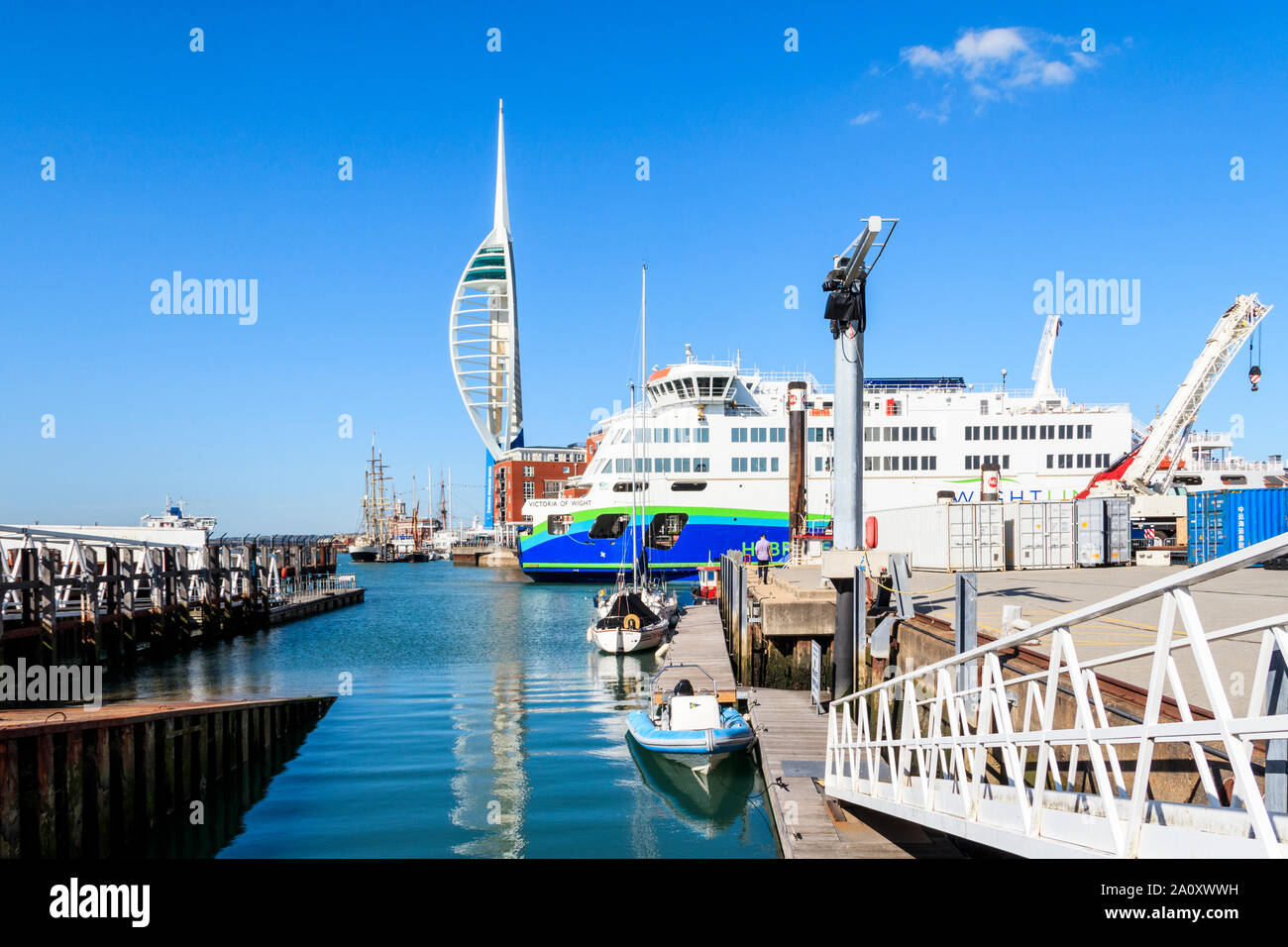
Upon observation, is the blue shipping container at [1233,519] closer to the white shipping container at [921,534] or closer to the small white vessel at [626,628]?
the white shipping container at [921,534]

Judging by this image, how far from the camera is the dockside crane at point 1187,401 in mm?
36312

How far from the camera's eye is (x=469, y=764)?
656 inches

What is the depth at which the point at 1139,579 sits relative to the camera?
862 inches

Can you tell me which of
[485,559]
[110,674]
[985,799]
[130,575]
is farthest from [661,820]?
[485,559]

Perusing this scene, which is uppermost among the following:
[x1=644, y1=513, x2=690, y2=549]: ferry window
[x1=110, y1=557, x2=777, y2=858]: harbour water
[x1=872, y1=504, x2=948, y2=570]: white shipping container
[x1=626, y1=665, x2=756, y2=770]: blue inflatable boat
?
[x1=872, y1=504, x2=948, y2=570]: white shipping container

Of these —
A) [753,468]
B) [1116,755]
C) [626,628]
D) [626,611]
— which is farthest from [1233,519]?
[753,468]

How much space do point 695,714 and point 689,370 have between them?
46580 millimetres

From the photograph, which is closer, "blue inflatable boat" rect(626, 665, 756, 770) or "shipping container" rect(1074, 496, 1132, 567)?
"blue inflatable boat" rect(626, 665, 756, 770)

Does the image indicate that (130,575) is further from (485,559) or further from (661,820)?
(485,559)

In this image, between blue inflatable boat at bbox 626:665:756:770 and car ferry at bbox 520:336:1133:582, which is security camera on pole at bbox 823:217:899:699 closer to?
blue inflatable boat at bbox 626:665:756:770

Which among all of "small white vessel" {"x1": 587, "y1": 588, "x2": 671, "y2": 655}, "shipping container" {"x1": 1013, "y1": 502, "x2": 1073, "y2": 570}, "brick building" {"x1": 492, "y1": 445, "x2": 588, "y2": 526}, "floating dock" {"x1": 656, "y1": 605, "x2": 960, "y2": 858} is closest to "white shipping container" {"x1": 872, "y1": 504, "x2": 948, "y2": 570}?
"shipping container" {"x1": 1013, "y1": 502, "x2": 1073, "y2": 570}

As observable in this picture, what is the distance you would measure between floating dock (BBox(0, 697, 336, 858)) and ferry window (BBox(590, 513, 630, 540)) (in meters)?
42.9

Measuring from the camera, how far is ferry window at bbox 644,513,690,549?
59.7 metres

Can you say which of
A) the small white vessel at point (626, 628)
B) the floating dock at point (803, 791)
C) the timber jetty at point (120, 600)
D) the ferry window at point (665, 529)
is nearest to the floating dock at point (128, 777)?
the floating dock at point (803, 791)
